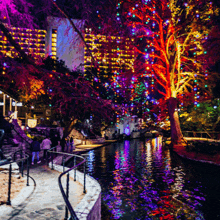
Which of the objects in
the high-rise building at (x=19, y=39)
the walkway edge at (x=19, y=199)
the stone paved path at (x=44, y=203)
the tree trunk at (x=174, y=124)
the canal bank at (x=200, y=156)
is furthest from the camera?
the tree trunk at (x=174, y=124)

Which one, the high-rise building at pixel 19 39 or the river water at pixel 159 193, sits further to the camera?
the high-rise building at pixel 19 39

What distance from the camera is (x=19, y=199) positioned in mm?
6570

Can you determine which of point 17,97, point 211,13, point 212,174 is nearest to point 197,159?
point 212,174

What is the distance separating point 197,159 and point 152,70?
1327 cm

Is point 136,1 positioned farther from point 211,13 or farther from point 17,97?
point 17,97

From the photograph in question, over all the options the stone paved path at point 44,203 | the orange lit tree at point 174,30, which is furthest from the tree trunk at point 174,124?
the stone paved path at point 44,203

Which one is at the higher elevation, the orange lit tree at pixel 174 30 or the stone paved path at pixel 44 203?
the orange lit tree at pixel 174 30

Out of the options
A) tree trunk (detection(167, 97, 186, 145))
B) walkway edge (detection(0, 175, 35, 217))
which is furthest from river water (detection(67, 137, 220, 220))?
tree trunk (detection(167, 97, 186, 145))

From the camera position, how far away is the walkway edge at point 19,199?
5562 millimetres

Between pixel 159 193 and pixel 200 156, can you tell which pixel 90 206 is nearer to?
pixel 159 193

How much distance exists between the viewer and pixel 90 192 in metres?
6.54

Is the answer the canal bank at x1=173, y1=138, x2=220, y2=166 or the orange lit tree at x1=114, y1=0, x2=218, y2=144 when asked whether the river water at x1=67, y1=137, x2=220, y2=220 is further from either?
the orange lit tree at x1=114, y1=0, x2=218, y2=144

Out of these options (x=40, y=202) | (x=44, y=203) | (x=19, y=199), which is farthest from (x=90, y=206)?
(x=19, y=199)

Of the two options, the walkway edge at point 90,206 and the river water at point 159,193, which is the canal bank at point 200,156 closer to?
the river water at point 159,193
